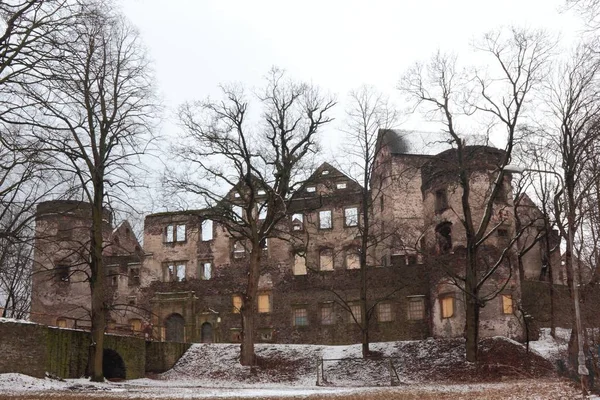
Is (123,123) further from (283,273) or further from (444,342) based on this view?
(283,273)

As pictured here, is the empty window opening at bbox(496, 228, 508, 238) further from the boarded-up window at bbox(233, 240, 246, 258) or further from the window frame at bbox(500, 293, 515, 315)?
the boarded-up window at bbox(233, 240, 246, 258)

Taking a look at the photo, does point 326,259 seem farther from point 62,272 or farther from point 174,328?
point 62,272

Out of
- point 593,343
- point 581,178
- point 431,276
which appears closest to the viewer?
point 593,343

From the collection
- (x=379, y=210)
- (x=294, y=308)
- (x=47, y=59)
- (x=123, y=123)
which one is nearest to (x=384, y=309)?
(x=294, y=308)

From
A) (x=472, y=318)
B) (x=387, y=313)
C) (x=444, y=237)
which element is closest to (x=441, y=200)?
(x=444, y=237)

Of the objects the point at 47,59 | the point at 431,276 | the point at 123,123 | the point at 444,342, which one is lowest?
the point at 444,342

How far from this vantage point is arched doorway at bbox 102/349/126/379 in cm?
3275

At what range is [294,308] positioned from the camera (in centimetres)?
4528

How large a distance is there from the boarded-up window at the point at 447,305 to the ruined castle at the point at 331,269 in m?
0.06

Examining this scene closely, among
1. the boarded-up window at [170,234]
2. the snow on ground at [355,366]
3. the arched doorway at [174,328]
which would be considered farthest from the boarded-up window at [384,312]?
the boarded-up window at [170,234]

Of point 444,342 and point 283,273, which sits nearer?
point 444,342

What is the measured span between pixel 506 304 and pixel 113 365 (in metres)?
21.5

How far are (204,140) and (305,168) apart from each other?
17.0 ft

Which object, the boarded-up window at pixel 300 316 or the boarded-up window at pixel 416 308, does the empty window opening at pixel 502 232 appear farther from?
the boarded-up window at pixel 300 316
